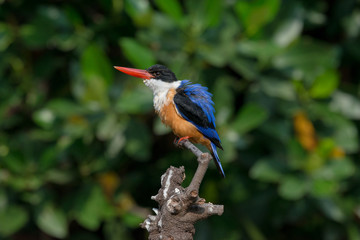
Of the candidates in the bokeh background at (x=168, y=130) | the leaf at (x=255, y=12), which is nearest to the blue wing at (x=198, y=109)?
the bokeh background at (x=168, y=130)

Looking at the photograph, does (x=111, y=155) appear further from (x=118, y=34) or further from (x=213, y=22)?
(x=213, y=22)

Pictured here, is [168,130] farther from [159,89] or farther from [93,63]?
[159,89]

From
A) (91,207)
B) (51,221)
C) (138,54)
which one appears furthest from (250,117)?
(51,221)

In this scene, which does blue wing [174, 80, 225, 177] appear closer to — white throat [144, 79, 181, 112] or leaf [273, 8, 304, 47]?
white throat [144, 79, 181, 112]

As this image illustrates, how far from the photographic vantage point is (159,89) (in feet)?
6.42

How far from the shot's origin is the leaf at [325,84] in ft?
13.3

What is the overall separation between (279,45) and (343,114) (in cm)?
81

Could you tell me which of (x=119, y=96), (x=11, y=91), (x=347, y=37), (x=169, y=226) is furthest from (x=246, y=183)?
(x=169, y=226)

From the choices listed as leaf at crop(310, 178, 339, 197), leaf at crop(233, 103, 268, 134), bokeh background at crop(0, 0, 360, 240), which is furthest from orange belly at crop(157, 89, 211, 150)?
leaf at crop(310, 178, 339, 197)

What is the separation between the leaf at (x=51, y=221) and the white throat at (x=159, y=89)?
8.14 ft

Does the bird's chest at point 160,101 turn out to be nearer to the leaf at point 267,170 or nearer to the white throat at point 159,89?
the white throat at point 159,89

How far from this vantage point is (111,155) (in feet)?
13.3

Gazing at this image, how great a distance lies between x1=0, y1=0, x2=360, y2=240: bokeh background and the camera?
377 centimetres

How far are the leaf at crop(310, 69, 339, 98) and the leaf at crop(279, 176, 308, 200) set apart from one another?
2.17 ft
